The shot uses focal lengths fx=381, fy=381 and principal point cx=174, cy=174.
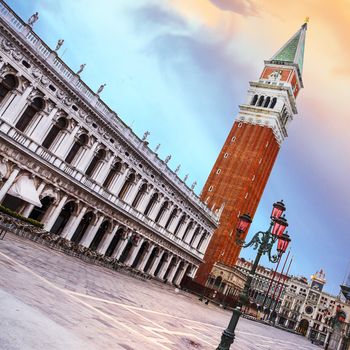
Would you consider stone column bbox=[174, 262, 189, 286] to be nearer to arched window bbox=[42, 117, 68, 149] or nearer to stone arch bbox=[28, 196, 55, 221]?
stone arch bbox=[28, 196, 55, 221]

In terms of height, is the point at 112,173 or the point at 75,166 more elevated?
the point at 112,173

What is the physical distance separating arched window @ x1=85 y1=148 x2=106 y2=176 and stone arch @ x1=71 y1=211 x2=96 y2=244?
3.43m

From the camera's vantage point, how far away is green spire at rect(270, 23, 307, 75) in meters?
71.8

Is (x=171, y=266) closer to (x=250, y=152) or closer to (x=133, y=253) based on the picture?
(x=133, y=253)

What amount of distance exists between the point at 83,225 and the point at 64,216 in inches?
97.0

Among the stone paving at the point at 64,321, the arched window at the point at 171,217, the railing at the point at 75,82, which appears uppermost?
the railing at the point at 75,82

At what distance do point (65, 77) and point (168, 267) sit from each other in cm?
2677

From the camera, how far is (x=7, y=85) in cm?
2220

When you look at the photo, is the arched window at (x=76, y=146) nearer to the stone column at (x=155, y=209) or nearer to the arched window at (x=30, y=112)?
the arched window at (x=30, y=112)

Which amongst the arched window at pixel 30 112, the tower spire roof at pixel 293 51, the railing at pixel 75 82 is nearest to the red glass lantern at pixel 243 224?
the arched window at pixel 30 112

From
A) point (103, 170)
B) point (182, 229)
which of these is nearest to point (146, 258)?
point (182, 229)

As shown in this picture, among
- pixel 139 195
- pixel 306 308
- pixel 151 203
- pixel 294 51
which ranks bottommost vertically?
pixel 139 195

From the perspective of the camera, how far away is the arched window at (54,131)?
25880mm

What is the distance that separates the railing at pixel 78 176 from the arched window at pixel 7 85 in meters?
1.70
